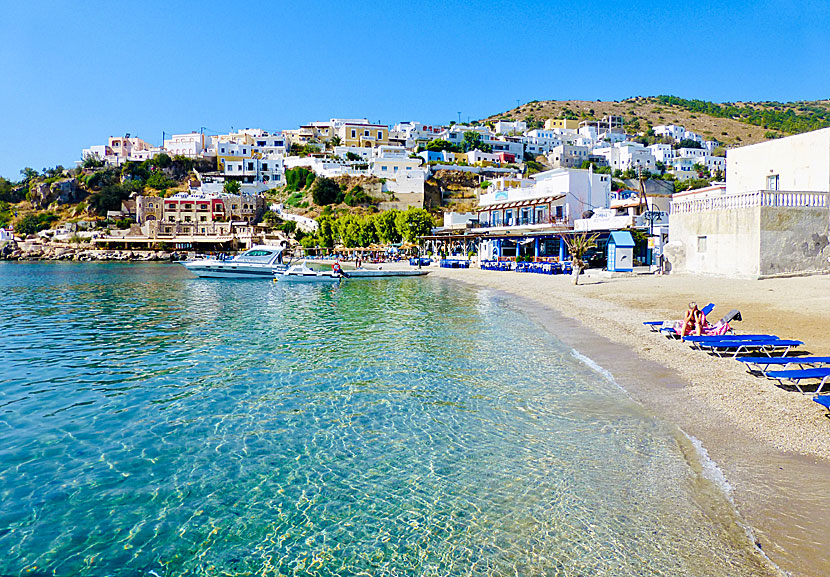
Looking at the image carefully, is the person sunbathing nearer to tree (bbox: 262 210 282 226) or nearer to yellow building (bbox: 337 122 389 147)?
tree (bbox: 262 210 282 226)

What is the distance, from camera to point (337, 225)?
80.3m

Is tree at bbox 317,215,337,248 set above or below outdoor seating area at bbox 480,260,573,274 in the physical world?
above

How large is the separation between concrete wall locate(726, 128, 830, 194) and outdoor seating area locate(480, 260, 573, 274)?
46.2 ft

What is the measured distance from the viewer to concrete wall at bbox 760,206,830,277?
20.1 metres

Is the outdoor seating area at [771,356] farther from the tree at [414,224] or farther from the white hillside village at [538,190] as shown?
the tree at [414,224]

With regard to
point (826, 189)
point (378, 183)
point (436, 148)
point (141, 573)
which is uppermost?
point (436, 148)

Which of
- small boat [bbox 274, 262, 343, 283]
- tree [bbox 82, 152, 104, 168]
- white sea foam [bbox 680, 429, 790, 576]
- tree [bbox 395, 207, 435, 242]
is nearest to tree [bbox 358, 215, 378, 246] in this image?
tree [bbox 395, 207, 435, 242]

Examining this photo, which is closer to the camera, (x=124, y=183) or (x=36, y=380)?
(x=36, y=380)

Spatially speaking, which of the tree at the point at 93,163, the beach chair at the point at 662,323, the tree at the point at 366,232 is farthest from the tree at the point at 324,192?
the beach chair at the point at 662,323

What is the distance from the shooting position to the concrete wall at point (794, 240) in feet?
65.9

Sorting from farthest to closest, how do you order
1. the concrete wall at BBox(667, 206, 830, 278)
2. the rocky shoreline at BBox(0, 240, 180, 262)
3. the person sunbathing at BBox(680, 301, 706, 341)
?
the rocky shoreline at BBox(0, 240, 180, 262) < the concrete wall at BBox(667, 206, 830, 278) < the person sunbathing at BBox(680, 301, 706, 341)

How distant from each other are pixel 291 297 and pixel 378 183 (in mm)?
71824

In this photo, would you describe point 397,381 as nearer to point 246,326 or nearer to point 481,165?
point 246,326

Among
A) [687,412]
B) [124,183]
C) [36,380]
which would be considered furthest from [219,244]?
[687,412]
